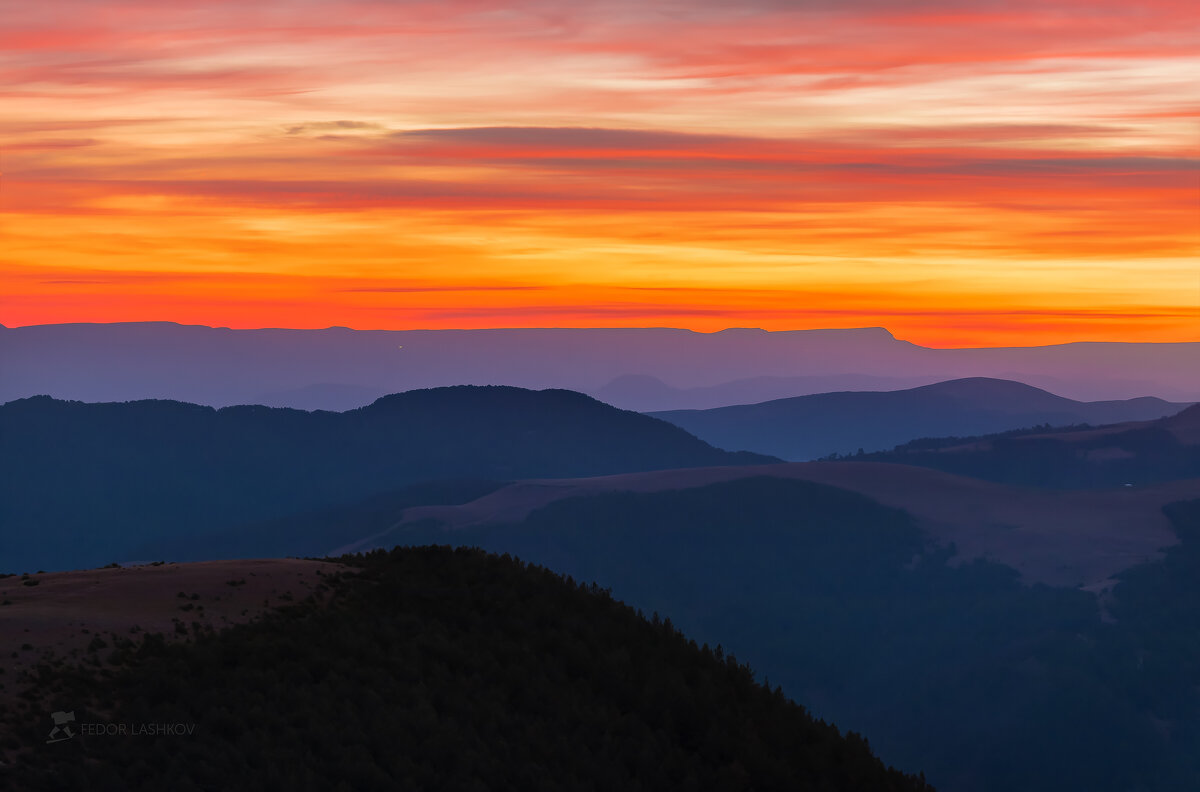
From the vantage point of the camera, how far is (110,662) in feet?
134

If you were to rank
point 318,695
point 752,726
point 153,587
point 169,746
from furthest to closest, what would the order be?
point 752,726 < point 153,587 < point 318,695 < point 169,746

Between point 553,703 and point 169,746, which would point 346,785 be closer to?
point 169,746

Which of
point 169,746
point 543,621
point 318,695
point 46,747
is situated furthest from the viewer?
point 543,621

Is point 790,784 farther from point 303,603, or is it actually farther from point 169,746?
point 169,746

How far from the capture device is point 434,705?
46.9 metres

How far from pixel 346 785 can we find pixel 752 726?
799 inches

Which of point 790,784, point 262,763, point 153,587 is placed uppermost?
point 153,587

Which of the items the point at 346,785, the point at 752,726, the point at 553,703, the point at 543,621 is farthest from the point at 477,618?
→ the point at 346,785

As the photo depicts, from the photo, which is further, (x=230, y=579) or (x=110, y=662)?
(x=230, y=579)

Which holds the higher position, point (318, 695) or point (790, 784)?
point (318, 695)

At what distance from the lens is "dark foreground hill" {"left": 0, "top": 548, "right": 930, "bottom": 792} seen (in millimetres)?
37219

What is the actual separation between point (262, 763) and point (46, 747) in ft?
19.4

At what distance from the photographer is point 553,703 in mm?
50125

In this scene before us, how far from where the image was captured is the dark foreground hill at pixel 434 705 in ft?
122
